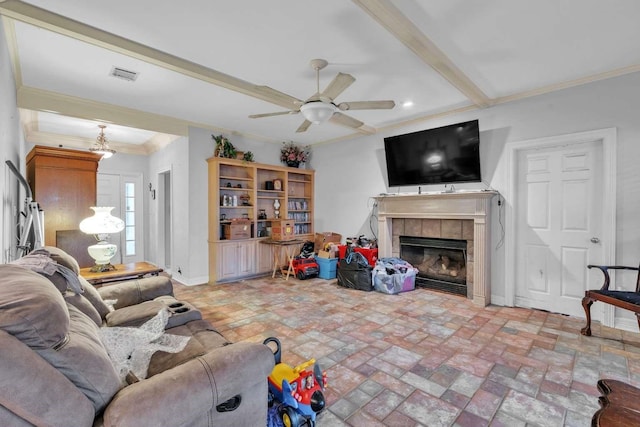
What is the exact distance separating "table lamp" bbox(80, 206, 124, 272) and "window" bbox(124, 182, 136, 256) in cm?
397

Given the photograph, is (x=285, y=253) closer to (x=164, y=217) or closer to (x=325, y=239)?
(x=325, y=239)

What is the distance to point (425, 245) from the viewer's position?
4719 mm

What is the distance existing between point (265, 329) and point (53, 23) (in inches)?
126

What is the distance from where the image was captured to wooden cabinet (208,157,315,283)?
5.12 meters

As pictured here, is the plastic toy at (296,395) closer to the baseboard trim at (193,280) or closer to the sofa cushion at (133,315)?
the sofa cushion at (133,315)

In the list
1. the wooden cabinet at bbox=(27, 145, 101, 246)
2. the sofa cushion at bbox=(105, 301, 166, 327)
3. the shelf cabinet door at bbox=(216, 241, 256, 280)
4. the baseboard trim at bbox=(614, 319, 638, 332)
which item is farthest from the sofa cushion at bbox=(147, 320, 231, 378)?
the baseboard trim at bbox=(614, 319, 638, 332)

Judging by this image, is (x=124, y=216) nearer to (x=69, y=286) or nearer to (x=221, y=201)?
(x=221, y=201)

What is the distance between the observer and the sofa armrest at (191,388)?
1004mm

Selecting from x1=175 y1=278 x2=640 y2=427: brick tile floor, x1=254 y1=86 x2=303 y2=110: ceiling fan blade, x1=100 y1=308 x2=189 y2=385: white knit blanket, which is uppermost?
x1=254 y1=86 x2=303 y2=110: ceiling fan blade

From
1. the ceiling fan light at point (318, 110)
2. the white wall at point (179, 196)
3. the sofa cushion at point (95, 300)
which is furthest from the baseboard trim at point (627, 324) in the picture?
the white wall at point (179, 196)

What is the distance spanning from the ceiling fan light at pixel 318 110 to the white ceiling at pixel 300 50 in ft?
1.59

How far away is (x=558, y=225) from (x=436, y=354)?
2394mm

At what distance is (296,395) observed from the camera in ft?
5.36

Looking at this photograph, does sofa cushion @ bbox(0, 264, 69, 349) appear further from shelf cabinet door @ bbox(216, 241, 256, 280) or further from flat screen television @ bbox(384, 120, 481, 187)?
flat screen television @ bbox(384, 120, 481, 187)
